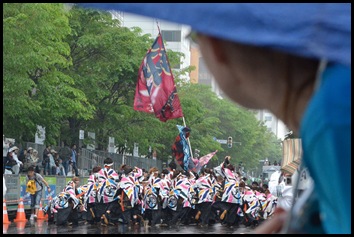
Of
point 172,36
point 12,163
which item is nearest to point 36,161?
point 12,163

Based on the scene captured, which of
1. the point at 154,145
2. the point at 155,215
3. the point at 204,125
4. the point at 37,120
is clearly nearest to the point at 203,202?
the point at 155,215

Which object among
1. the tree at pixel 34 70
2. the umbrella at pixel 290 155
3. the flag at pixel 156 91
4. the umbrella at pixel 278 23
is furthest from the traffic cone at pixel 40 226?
the umbrella at pixel 278 23

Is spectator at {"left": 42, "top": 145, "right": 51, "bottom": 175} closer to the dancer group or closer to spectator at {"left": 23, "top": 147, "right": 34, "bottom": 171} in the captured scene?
spectator at {"left": 23, "top": 147, "right": 34, "bottom": 171}

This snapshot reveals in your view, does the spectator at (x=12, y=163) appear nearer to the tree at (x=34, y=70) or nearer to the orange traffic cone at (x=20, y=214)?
the tree at (x=34, y=70)

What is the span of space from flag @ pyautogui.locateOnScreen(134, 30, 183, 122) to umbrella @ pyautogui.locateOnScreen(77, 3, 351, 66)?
76.6 feet

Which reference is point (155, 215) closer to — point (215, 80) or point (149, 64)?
point (149, 64)

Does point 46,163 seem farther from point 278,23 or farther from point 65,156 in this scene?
point 278,23

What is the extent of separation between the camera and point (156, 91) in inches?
992

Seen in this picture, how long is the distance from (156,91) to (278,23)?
78.5ft

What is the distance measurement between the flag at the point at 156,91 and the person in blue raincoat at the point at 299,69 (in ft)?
76.2

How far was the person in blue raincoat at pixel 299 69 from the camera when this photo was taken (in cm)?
126

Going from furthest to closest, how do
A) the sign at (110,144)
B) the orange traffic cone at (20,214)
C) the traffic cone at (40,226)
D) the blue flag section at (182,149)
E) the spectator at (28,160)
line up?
the sign at (110,144), the spectator at (28,160), the blue flag section at (182,149), the orange traffic cone at (20,214), the traffic cone at (40,226)

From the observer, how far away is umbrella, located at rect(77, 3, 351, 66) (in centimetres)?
125

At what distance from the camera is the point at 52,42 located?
30.8 metres
